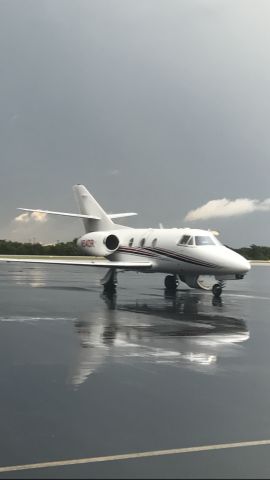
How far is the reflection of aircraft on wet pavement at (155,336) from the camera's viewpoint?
8641 mm

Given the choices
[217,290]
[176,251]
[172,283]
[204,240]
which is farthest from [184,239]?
[172,283]

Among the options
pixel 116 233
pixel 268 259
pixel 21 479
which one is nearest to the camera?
pixel 21 479

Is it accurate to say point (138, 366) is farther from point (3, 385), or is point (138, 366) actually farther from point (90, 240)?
point (90, 240)

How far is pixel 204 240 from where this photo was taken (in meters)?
23.1

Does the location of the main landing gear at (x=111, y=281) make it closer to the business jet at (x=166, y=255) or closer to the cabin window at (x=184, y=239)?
the business jet at (x=166, y=255)

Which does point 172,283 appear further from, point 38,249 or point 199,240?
point 38,249

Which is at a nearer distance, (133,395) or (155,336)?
(133,395)

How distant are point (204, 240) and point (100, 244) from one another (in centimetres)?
691

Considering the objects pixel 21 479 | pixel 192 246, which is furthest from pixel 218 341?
pixel 192 246

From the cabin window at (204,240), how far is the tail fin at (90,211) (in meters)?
9.24

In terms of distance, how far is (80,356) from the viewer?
28.6 feet

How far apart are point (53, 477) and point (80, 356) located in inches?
181

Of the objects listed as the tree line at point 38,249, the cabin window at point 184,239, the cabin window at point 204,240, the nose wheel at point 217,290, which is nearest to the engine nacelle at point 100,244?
the cabin window at point 184,239

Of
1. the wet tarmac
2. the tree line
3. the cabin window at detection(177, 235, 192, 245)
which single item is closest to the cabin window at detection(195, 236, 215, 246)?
the cabin window at detection(177, 235, 192, 245)
